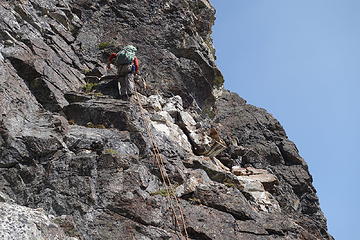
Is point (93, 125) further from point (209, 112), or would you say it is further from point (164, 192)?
point (209, 112)

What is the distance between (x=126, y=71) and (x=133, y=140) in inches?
178

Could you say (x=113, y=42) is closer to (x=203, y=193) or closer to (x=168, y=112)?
(x=168, y=112)

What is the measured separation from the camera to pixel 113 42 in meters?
24.0

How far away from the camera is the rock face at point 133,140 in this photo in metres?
13.5

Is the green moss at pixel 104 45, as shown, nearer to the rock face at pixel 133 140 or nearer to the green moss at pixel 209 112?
the rock face at pixel 133 140

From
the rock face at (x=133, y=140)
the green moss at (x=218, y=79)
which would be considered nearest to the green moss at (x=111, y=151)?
the rock face at (x=133, y=140)

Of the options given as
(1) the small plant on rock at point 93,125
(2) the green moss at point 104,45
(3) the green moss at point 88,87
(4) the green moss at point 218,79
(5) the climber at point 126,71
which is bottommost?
(1) the small plant on rock at point 93,125

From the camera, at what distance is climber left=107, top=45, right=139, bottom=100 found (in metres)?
19.7

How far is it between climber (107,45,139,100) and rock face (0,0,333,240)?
0.41m

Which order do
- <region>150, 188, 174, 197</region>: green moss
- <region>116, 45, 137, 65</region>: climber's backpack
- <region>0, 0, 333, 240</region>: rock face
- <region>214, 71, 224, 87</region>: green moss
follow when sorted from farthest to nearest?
<region>214, 71, 224, 87</region>: green moss, <region>116, 45, 137, 65</region>: climber's backpack, <region>150, 188, 174, 197</region>: green moss, <region>0, 0, 333, 240</region>: rock face

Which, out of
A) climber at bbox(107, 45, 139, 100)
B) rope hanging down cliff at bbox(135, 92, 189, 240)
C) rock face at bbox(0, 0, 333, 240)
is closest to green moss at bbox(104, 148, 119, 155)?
rock face at bbox(0, 0, 333, 240)

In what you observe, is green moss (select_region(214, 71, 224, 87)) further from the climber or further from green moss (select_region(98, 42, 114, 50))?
the climber

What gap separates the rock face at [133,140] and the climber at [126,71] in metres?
0.41

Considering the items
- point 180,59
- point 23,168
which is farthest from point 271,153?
point 23,168
